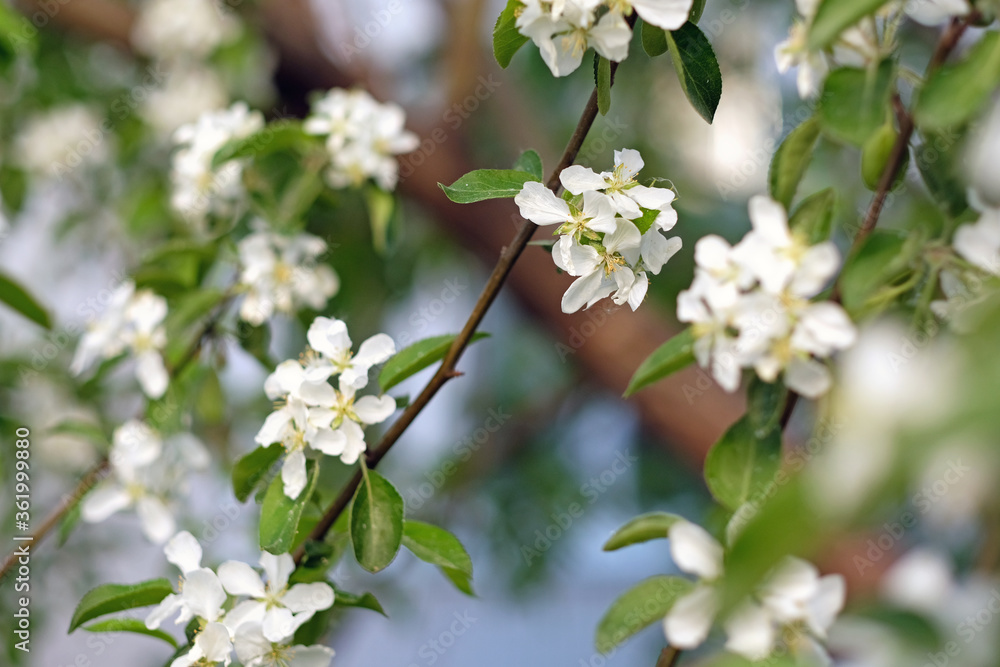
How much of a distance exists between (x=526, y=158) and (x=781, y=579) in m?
0.34

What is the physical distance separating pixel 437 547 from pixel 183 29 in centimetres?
145

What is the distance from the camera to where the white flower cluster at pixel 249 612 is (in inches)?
21.8

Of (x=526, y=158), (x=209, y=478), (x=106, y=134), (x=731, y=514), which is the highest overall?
(x=526, y=158)

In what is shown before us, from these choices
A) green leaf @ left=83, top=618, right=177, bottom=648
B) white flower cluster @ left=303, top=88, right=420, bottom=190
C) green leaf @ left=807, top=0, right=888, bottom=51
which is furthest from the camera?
white flower cluster @ left=303, top=88, right=420, bottom=190

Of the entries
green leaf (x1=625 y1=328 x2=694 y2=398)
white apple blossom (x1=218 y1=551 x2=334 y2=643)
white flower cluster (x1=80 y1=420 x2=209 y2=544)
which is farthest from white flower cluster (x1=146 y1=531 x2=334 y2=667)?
white flower cluster (x1=80 y1=420 x2=209 y2=544)

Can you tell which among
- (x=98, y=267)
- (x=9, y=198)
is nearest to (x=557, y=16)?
(x=9, y=198)

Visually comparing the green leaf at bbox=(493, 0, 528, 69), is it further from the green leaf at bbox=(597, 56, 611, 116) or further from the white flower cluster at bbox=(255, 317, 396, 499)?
the white flower cluster at bbox=(255, 317, 396, 499)

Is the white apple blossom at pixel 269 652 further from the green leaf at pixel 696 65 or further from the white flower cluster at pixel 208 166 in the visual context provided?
the white flower cluster at pixel 208 166

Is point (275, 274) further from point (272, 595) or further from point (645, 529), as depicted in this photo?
point (645, 529)

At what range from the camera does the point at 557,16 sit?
0.48 meters

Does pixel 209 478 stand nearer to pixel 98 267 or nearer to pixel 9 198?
pixel 98 267

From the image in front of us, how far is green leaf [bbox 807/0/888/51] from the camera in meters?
0.40

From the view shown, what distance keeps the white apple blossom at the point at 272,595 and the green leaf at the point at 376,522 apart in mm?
43

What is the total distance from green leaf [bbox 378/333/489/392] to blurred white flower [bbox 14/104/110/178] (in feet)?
4.51
